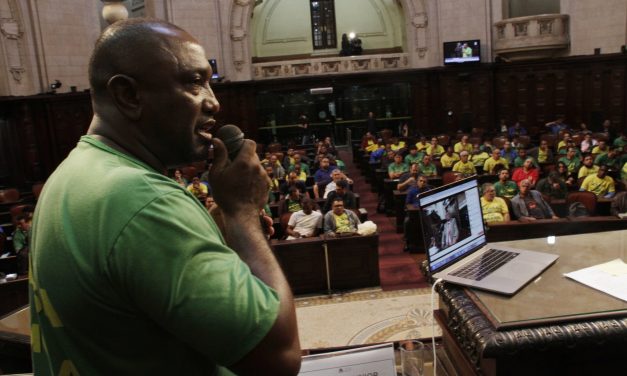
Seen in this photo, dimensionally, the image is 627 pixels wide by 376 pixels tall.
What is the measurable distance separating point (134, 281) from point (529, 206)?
826cm

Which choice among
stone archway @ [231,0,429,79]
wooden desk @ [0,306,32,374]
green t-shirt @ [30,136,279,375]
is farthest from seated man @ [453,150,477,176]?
green t-shirt @ [30,136,279,375]

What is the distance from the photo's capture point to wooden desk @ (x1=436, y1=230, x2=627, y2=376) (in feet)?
4.99

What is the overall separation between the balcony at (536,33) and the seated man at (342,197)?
12.4 metres

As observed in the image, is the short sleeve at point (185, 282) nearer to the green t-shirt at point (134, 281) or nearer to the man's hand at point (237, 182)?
the green t-shirt at point (134, 281)

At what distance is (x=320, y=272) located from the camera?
299 inches

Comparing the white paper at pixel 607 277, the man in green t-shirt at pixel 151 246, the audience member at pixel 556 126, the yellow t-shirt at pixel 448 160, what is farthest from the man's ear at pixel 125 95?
the audience member at pixel 556 126

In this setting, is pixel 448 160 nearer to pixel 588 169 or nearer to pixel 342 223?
pixel 588 169

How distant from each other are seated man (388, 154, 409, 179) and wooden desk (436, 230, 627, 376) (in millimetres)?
9567

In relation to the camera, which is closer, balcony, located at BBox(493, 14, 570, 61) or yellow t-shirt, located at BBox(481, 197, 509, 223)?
yellow t-shirt, located at BBox(481, 197, 509, 223)

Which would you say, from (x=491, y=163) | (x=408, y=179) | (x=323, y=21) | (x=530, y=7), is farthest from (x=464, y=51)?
(x=408, y=179)

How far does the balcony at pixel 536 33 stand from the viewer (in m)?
18.8

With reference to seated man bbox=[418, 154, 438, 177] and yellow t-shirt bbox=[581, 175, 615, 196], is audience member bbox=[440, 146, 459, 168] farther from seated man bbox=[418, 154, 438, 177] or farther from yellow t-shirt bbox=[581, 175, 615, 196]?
yellow t-shirt bbox=[581, 175, 615, 196]

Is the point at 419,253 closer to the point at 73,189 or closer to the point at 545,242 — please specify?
the point at 545,242

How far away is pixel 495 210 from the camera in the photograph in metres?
8.26
